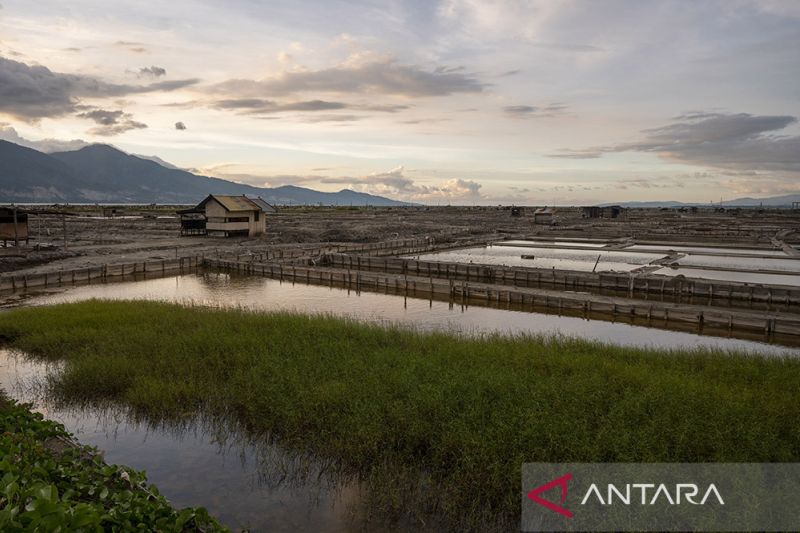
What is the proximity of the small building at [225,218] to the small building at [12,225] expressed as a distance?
15166mm

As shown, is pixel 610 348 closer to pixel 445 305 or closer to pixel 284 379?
pixel 284 379

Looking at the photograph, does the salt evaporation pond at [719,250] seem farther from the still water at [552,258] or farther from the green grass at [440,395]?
the green grass at [440,395]

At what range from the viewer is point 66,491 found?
21.0 feet

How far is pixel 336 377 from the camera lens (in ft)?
38.2

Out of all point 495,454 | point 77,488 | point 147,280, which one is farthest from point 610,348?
point 147,280

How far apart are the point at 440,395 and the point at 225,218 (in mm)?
42896

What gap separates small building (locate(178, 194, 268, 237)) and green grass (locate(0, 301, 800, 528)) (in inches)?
1288

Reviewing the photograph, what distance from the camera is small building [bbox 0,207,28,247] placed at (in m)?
33.4

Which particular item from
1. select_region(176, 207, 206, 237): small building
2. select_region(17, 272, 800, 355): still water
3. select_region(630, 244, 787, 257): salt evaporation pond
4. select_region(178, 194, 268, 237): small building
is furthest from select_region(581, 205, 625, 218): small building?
select_region(17, 272, 800, 355): still water

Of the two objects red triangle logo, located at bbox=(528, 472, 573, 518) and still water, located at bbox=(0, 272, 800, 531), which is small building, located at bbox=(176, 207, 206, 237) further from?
red triangle logo, located at bbox=(528, 472, 573, 518)

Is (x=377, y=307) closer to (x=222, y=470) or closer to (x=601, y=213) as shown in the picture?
(x=222, y=470)

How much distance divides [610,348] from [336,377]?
825cm

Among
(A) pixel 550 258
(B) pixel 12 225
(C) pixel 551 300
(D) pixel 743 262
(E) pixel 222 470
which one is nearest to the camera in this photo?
(E) pixel 222 470

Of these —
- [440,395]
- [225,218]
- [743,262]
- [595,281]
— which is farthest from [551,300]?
[225,218]
